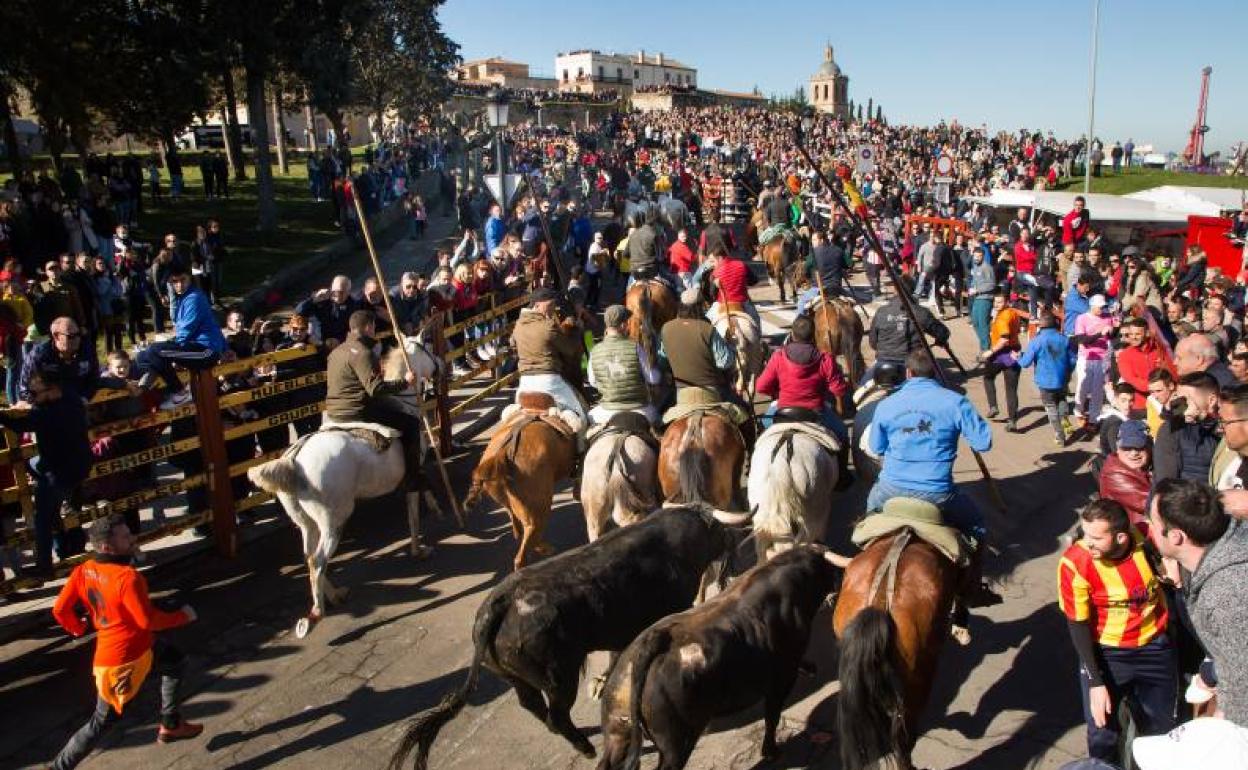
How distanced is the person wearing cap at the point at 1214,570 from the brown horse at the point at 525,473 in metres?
4.69

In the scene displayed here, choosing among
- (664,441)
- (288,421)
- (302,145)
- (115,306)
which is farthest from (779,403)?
(302,145)

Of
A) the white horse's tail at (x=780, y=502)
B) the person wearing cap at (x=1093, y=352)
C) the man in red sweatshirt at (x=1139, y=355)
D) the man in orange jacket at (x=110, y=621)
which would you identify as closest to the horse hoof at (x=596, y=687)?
the white horse's tail at (x=780, y=502)

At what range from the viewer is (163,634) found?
273 inches

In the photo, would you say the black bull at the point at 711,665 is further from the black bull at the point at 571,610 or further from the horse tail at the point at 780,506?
the horse tail at the point at 780,506

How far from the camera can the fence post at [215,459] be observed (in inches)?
310

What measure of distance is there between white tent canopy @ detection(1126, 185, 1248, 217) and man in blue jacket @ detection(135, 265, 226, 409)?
86.2ft

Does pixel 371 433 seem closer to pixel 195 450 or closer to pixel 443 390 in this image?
pixel 195 450

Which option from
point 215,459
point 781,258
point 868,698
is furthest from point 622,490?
point 781,258

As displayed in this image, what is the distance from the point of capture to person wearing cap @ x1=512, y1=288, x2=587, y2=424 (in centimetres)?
847

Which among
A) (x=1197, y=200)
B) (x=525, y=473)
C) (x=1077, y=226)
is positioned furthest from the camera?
(x=1197, y=200)

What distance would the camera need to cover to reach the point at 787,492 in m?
6.64

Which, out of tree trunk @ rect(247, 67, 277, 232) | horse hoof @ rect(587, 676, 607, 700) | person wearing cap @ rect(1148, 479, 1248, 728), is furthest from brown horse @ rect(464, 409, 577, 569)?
tree trunk @ rect(247, 67, 277, 232)

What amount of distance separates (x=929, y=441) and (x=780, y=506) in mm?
1270

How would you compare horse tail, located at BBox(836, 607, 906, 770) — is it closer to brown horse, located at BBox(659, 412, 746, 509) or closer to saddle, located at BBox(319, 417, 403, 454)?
brown horse, located at BBox(659, 412, 746, 509)
